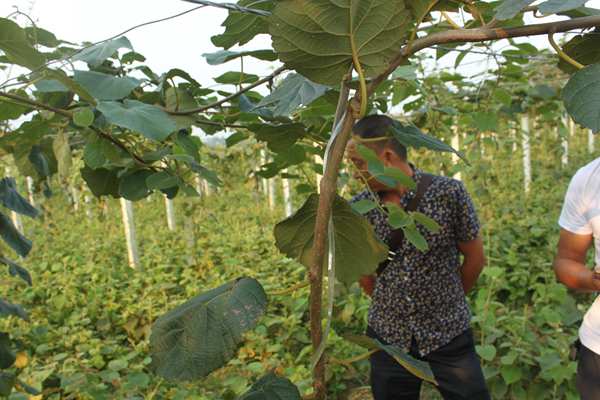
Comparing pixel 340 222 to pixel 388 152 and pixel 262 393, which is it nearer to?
pixel 262 393

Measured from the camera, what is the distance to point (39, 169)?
1.15 meters

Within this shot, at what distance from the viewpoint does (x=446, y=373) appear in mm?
1896

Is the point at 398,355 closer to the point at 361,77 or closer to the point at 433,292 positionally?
the point at 361,77

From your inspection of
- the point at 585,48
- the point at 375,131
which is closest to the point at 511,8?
the point at 585,48

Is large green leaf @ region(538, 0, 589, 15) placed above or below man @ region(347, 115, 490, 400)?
above

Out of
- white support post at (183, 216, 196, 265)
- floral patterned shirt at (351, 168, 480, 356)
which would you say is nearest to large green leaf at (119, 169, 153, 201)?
floral patterned shirt at (351, 168, 480, 356)

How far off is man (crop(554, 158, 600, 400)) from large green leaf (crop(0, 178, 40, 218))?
1432mm

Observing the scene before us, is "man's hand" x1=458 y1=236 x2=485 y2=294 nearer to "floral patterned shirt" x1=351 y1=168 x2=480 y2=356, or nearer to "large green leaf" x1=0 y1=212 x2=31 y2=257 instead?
"floral patterned shirt" x1=351 y1=168 x2=480 y2=356

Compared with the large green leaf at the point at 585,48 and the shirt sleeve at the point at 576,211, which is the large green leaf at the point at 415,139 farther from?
the shirt sleeve at the point at 576,211

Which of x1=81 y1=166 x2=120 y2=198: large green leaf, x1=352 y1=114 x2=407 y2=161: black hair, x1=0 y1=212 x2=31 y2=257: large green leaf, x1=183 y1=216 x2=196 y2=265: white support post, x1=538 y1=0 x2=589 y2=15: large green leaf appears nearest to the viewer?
x1=538 y1=0 x2=589 y2=15: large green leaf

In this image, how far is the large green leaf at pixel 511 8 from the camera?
0.39 metres

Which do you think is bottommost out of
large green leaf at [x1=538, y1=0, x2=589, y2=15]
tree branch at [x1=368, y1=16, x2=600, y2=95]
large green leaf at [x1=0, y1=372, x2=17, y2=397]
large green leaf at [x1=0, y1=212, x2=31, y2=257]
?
large green leaf at [x1=0, y1=372, x2=17, y2=397]

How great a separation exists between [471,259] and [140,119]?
5.25 ft

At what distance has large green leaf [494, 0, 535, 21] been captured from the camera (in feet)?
1.28
